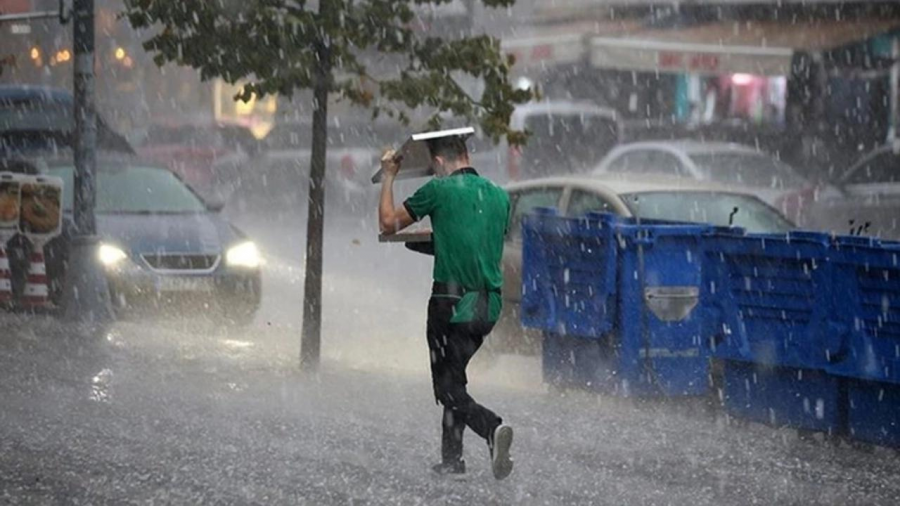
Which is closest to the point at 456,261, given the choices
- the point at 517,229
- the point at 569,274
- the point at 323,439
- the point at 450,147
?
the point at 450,147

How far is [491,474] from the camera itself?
9445mm

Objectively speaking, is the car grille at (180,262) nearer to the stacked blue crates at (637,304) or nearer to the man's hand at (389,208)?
the stacked blue crates at (637,304)

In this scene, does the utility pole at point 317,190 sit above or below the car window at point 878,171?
above

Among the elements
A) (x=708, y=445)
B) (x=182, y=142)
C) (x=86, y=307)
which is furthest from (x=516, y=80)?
(x=708, y=445)

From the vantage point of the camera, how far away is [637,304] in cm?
1205

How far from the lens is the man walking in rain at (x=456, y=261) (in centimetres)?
902

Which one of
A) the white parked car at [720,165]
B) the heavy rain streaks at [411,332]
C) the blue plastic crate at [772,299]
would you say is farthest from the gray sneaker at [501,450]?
the white parked car at [720,165]

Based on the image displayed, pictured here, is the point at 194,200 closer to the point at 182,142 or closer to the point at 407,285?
the point at 407,285

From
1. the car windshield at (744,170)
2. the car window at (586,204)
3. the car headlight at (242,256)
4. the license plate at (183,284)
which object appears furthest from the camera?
the car windshield at (744,170)

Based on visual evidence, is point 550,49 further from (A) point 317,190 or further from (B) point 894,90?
(A) point 317,190

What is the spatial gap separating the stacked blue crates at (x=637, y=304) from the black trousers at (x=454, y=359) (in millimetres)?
3058

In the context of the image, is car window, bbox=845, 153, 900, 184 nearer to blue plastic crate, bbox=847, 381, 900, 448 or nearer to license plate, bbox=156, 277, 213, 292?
license plate, bbox=156, 277, 213, 292

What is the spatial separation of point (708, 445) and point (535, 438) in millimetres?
935

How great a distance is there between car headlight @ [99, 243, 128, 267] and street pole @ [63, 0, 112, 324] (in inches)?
2.6
